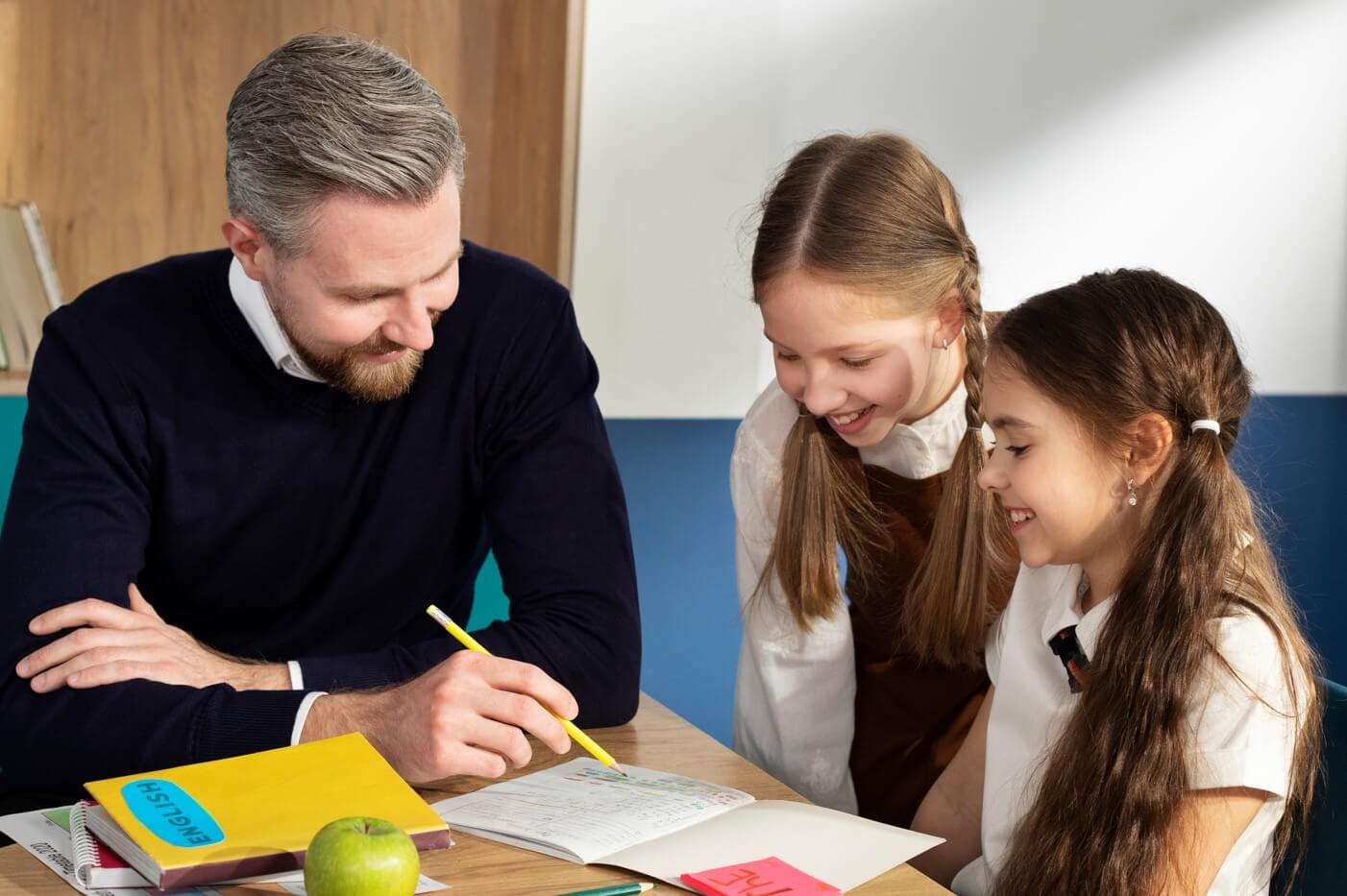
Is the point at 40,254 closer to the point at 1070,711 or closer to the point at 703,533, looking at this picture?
the point at 703,533

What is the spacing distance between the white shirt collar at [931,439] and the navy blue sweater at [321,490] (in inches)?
13.4

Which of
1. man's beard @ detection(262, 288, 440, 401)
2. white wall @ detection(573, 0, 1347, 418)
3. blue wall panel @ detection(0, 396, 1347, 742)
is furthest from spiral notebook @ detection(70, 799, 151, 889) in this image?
white wall @ detection(573, 0, 1347, 418)

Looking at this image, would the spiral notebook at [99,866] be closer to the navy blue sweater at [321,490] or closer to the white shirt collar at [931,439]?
the navy blue sweater at [321,490]

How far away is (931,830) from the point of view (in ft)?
5.57

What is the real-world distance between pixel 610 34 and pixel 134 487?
48.8 inches

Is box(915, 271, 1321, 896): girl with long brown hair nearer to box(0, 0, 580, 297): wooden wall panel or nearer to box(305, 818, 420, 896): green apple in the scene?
box(305, 818, 420, 896): green apple

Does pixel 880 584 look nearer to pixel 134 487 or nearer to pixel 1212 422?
pixel 1212 422

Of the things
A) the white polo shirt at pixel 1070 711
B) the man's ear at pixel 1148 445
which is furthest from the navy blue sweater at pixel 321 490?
the man's ear at pixel 1148 445

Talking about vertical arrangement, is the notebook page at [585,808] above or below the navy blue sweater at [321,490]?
below

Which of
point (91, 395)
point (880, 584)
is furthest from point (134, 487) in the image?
point (880, 584)

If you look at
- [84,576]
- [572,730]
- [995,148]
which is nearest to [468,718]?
[572,730]

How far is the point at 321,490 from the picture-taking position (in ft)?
5.67

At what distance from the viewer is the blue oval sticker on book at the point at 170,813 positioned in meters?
1.14

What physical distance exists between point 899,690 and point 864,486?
0.82 feet
